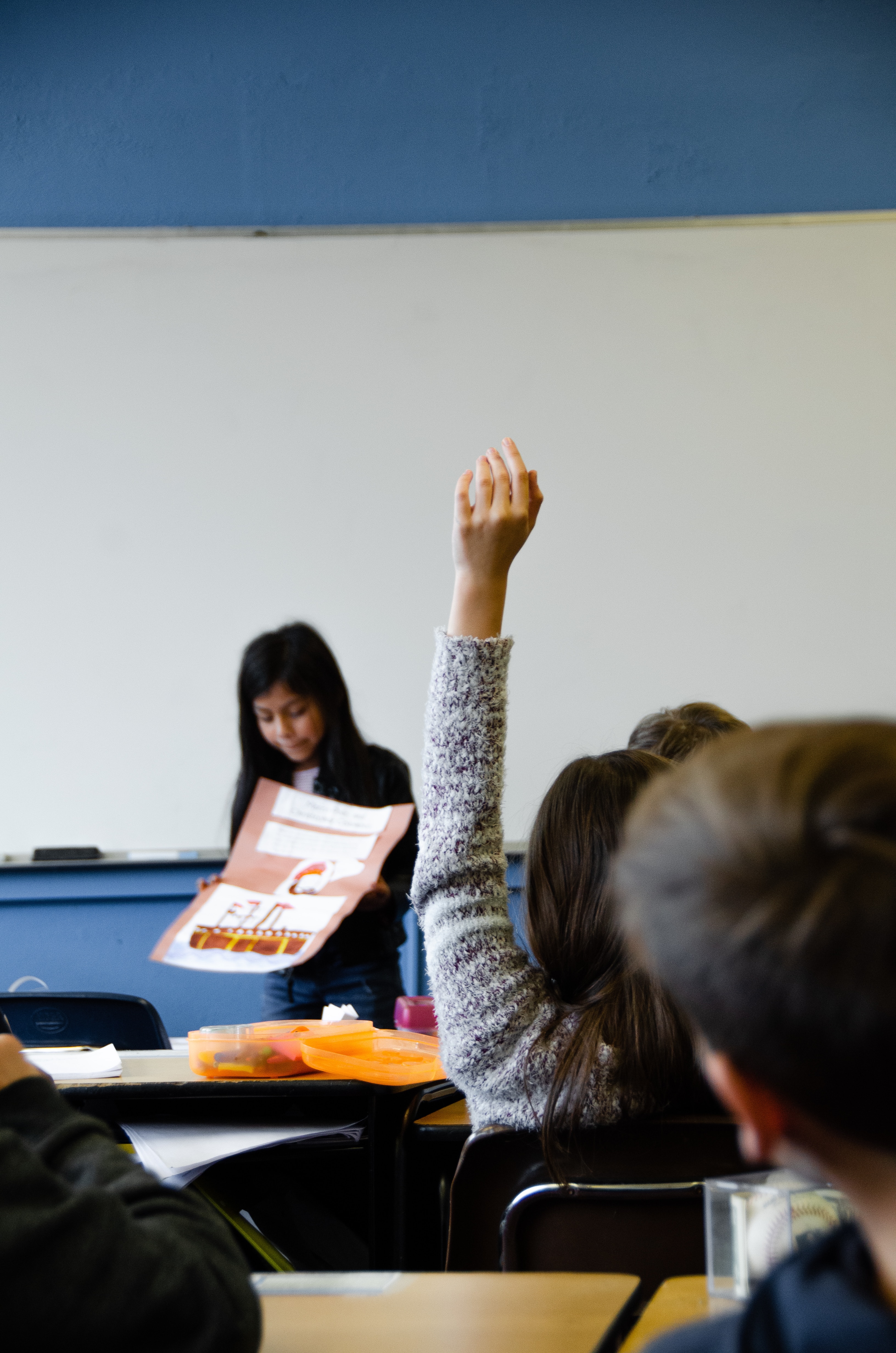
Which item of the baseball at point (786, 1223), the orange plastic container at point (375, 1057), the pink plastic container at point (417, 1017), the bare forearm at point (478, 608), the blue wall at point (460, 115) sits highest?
the blue wall at point (460, 115)

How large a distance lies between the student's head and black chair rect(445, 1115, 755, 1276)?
0.50m

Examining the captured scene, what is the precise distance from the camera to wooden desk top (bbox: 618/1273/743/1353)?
2.02 ft

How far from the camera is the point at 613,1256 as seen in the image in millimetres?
902

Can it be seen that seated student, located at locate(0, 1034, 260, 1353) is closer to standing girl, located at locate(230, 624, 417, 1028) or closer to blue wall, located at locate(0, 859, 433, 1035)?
standing girl, located at locate(230, 624, 417, 1028)

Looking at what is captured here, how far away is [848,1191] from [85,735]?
8.77ft

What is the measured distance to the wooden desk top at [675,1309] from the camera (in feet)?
2.02

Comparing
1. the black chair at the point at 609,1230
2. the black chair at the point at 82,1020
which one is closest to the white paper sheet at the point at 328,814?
the black chair at the point at 82,1020

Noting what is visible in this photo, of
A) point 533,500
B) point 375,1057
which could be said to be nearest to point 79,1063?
point 375,1057

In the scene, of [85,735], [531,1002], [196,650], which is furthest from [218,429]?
[531,1002]

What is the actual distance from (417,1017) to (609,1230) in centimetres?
81


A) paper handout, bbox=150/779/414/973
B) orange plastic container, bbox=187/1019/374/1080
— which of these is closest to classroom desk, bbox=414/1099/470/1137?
orange plastic container, bbox=187/1019/374/1080

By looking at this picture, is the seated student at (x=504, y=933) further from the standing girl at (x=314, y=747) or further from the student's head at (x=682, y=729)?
the standing girl at (x=314, y=747)

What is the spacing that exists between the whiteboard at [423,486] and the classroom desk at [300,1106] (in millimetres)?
1506

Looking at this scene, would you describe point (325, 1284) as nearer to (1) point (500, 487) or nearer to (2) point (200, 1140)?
(2) point (200, 1140)
